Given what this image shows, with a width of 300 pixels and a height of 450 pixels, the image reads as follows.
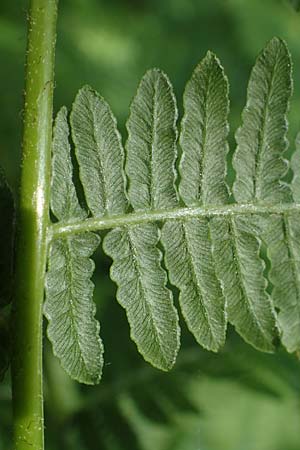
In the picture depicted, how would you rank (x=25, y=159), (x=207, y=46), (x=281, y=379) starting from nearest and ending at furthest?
(x=25, y=159) < (x=281, y=379) < (x=207, y=46)

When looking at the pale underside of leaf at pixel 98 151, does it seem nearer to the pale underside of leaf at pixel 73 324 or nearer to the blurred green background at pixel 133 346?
the pale underside of leaf at pixel 73 324

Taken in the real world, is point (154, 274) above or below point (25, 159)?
below

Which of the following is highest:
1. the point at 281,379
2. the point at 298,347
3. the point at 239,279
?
the point at 239,279

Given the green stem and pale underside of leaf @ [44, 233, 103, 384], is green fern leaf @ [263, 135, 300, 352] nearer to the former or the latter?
the green stem

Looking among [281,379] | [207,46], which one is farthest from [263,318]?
[207,46]

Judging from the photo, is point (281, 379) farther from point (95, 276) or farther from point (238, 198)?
point (238, 198)

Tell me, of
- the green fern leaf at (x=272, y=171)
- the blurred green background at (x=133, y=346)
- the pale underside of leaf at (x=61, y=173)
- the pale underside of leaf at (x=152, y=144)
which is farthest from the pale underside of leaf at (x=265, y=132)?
the blurred green background at (x=133, y=346)

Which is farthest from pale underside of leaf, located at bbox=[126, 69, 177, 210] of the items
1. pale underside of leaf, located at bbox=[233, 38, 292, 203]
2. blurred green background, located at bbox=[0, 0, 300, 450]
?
blurred green background, located at bbox=[0, 0, 300, 450]

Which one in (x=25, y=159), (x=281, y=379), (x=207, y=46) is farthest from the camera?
(x=207, y=46)
